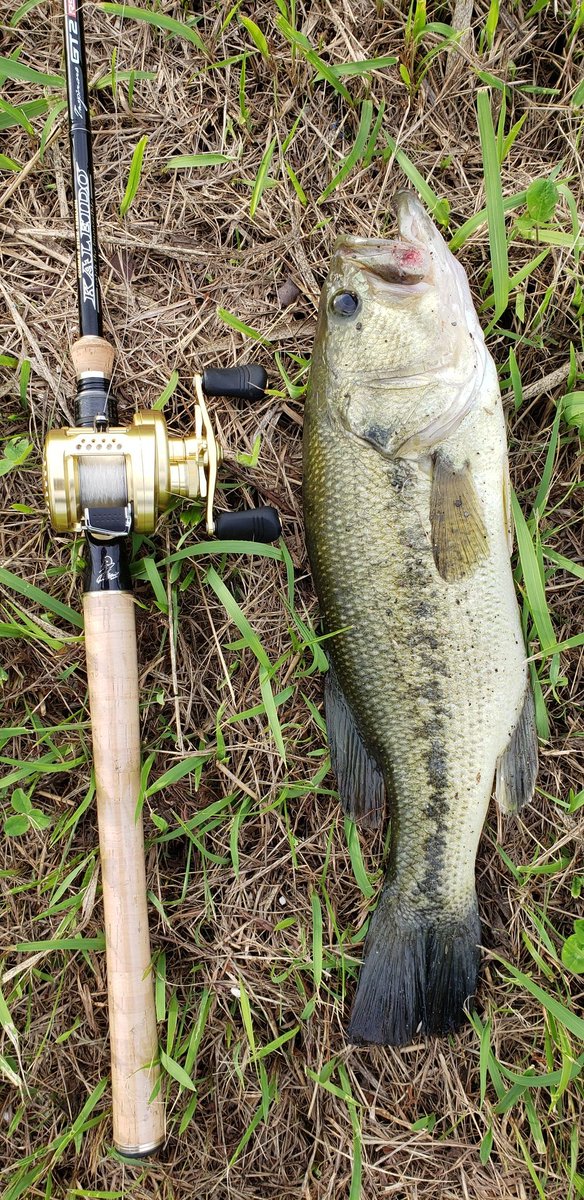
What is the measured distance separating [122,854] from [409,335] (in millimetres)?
1728

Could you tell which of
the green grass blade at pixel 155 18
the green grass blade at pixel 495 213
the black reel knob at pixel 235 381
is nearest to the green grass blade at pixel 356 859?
the black reel knob at pixel 235 381

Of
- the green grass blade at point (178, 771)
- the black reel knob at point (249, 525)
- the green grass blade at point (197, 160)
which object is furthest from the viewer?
the green grass blade at point (197, 160)

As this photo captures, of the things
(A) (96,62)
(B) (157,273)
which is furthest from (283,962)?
(A) (96,62)

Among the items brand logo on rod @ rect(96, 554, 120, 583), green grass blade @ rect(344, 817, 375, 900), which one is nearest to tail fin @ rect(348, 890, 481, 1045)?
green grass blade @ rect(344, 817, 375, 900)

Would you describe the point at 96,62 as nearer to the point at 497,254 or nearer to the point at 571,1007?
the point at 497,254

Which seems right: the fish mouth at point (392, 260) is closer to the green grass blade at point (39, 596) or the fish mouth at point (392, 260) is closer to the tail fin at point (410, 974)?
the green grass blade at point (39, 596)

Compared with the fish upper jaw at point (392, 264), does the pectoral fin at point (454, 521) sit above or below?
below

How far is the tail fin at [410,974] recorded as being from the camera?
2305mm

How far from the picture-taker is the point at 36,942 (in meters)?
2.40

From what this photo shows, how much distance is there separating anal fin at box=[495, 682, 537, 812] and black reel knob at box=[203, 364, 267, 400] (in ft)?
4.28

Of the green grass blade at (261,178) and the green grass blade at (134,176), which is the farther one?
the green grass blade at (261,178)

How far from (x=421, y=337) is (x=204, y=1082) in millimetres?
2499

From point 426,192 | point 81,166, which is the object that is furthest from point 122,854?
point 426,192

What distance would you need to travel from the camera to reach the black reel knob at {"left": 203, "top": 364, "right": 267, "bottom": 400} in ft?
7.32
